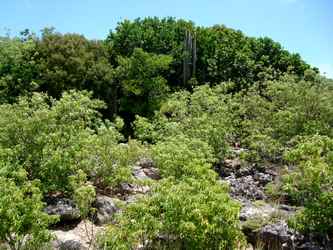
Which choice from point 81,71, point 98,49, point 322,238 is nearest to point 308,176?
point 322,238

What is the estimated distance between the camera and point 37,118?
45.5ft

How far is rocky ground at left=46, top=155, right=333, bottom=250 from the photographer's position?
11457mm

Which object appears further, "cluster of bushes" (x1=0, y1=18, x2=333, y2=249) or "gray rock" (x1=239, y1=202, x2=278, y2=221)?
"gray rock" (x1=239, y1=202, x2=278, y2=221)

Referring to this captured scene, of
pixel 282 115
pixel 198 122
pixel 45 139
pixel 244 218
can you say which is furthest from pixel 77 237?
→ pixel 282 115

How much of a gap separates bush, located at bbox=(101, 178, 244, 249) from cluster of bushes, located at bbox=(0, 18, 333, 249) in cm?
3

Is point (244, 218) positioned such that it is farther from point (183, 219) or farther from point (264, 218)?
point (183, 219)

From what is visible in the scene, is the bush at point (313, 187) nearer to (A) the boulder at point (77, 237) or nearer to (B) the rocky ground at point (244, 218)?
(B) the rocky ground at point (244, 218)

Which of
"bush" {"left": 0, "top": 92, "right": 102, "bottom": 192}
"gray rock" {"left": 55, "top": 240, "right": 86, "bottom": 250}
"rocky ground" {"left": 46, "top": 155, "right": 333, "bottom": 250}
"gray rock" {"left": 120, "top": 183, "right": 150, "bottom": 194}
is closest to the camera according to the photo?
"gray rock" {"left": 55, "top": 240, "right": 86, "bottom": 250}

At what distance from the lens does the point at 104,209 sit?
13031 millimetres

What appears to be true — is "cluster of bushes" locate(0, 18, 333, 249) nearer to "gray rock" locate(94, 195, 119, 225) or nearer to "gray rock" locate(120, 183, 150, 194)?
"gray rock" locate(120, 183, 150, 194)

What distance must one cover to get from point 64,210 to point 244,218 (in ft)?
14.3

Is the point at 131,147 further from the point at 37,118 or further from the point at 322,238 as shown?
the point at 322,238

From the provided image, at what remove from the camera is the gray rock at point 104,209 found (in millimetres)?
12783

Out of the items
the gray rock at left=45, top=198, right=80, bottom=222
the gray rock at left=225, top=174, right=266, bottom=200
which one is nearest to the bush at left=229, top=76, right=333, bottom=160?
the gray rock at left=225, top=174, right=266, bottom=200
